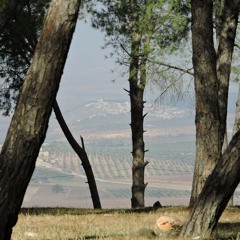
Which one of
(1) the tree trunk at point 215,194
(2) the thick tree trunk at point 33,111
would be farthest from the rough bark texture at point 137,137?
(2) the thick tree trunk at point 33,111

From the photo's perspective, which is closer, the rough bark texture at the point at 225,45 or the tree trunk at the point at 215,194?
the tree trunk at the point at 215,194

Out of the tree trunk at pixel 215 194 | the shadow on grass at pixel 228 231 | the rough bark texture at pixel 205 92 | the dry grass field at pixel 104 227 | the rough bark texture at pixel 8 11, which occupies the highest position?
the rough bark texture at pixel 8 11

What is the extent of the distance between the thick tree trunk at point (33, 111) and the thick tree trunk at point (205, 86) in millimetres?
7251

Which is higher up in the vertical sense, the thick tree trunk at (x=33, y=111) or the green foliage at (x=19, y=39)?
the green foliage at (x=19, y=39)

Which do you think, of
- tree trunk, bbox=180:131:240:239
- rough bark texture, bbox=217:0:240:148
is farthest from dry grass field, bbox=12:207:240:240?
rough bark texture, bbox=217:0:240:148

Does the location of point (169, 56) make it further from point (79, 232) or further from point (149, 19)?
point (79, 232)

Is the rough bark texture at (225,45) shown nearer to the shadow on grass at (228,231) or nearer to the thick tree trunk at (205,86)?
the thick tree trunk at (205,86)

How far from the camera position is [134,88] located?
24969 millimetres

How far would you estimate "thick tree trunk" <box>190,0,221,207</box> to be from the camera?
1459 cm

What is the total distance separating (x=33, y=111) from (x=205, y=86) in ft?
25.7

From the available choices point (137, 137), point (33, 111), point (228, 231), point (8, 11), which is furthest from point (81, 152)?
point (33, 111)

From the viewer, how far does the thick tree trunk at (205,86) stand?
14.6 meters

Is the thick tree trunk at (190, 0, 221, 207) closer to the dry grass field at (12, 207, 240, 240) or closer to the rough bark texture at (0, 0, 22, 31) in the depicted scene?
the dry grass field at (12, 207, 240, 240)

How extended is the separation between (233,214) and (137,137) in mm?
10493
